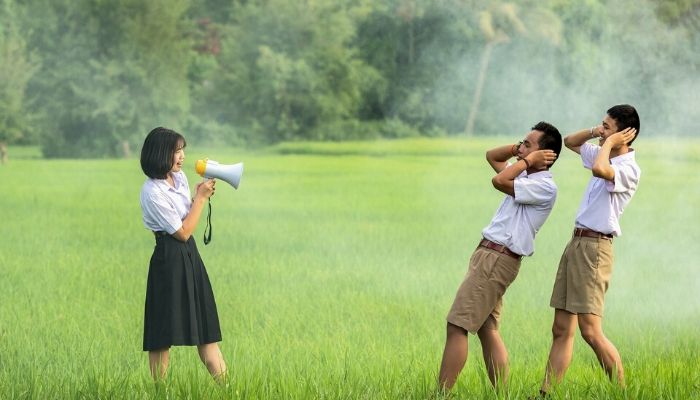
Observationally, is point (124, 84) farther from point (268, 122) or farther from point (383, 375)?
point (383, 375)

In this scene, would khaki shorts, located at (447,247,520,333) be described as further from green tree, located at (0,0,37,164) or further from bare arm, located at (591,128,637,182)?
green tree, located at (0,0,37,164)

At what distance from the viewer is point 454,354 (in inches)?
224

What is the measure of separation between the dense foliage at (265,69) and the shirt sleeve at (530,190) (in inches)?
653

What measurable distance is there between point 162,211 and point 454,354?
131 centimetres

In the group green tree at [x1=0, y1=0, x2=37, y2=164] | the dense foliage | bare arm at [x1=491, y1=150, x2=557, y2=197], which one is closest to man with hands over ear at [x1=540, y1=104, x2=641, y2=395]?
bare arm at [x1=491, y1=150, x2=557, y2=197]

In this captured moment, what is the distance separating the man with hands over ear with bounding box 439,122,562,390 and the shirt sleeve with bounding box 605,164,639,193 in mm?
247

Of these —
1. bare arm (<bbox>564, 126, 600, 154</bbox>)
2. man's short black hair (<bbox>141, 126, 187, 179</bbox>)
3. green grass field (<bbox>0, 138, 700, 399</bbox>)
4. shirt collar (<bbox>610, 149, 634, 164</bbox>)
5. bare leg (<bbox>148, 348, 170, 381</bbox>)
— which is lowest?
green grass field (<bbox>0, 138, 700, 399</bbox>)

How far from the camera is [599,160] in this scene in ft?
18.7

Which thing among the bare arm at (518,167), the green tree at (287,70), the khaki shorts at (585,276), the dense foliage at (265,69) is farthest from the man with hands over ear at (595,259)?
the green tree at (287,70)

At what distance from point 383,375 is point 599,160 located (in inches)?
55.8

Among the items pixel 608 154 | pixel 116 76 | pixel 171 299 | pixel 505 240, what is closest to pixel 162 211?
pixel 171 299

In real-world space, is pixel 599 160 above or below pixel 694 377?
above

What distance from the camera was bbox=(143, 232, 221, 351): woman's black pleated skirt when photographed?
18.9ft

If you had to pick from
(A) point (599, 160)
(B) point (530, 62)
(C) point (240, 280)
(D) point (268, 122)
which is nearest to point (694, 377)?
(A) point (599, 160)
